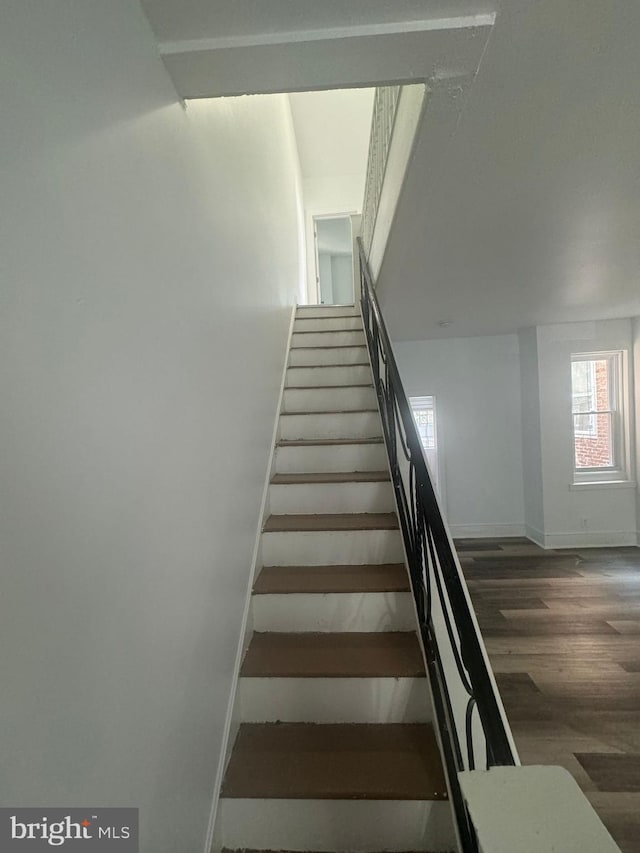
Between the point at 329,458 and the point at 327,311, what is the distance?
7.82 feet

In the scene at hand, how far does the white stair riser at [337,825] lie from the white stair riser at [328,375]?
2.55 metres

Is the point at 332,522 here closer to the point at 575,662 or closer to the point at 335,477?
the point at 335,477

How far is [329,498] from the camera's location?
227cm

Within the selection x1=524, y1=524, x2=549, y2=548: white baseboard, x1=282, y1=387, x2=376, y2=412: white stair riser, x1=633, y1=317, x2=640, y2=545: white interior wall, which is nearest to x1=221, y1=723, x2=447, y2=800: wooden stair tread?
x1=282, y1=387, x2=376, y2=412: white stair riser

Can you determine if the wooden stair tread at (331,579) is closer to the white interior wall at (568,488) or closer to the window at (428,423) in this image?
the window at (428,423)

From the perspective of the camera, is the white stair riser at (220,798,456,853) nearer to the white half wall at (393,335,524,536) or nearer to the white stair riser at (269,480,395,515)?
the white stair riser at (269,480,395,515)

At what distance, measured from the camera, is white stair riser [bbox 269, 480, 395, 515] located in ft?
7.29

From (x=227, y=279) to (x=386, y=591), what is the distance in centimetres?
152

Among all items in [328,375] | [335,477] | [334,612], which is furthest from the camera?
[328,375]

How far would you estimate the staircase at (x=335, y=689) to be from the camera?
1.20m

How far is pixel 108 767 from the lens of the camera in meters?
0.75

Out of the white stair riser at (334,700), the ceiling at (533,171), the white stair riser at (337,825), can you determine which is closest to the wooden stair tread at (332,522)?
the white stair riser at (334,700)

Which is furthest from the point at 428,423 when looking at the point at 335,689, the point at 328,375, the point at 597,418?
the point at 335,689

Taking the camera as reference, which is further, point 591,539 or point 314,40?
point 591,539
